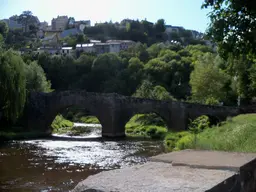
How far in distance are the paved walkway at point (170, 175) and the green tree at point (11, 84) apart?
25.1 m

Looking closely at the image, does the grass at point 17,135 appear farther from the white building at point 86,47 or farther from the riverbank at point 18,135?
the white building at point 86,47

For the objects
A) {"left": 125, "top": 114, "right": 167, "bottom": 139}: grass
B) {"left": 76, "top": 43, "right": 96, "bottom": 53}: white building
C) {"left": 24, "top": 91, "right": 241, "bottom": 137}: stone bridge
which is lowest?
{"left": 125, "top": 114, "right": 167, "bottom": 139}: grass

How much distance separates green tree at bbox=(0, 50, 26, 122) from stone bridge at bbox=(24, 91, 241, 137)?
10429 millimetres

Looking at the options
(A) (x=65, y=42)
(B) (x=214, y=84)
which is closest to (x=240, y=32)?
(B) (x=214, y=84)

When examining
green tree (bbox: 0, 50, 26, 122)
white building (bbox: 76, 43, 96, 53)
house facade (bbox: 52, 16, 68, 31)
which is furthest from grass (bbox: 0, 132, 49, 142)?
house facade (bbox: 52, 16, 68, 31)

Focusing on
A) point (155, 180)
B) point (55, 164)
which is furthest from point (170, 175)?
point (55, 164)

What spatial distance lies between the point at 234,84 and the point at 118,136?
47.4 feet

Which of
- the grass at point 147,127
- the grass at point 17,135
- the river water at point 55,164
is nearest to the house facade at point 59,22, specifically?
the grass at point 147,127

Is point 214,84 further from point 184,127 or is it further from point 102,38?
point 102,38

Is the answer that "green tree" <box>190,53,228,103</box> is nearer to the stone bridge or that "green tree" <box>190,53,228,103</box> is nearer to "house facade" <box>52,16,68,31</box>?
the stone bridge

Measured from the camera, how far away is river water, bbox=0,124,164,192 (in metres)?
14.7

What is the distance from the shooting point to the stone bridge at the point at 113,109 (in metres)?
37.7

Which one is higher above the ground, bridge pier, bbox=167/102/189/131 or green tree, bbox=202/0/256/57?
green tree, bbox=202/0/256/57

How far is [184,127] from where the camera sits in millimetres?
37906
